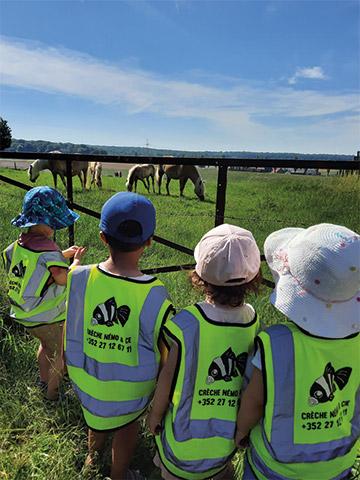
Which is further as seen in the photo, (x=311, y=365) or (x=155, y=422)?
(x=155, y=422)

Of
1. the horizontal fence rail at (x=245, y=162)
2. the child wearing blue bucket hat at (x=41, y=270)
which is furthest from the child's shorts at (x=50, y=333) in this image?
the horizontal fence rail at (x=245, y=162)

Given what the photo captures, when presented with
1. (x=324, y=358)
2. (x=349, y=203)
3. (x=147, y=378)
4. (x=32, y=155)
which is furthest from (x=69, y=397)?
(x=349, y=203)

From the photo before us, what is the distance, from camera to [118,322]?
1.35 m

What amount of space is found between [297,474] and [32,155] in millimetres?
3228

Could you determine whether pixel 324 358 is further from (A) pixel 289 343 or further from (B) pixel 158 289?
(B) pixel 158 289

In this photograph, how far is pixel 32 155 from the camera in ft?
10.3

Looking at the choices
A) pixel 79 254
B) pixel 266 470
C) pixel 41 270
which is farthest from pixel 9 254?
pixel 266 470

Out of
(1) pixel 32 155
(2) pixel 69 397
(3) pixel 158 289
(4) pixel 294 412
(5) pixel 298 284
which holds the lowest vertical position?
(2) pixel 69 397

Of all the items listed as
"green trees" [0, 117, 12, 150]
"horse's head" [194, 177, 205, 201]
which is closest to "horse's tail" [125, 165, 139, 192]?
"horse's head" [194, 177, 205, 201]

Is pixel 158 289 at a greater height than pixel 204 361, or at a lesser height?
greater

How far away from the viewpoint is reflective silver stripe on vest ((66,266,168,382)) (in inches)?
52.1

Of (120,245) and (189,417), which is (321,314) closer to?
(189,417)

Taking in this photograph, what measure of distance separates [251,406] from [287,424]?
12 cm

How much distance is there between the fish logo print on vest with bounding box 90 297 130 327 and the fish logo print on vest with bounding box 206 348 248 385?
41cm
